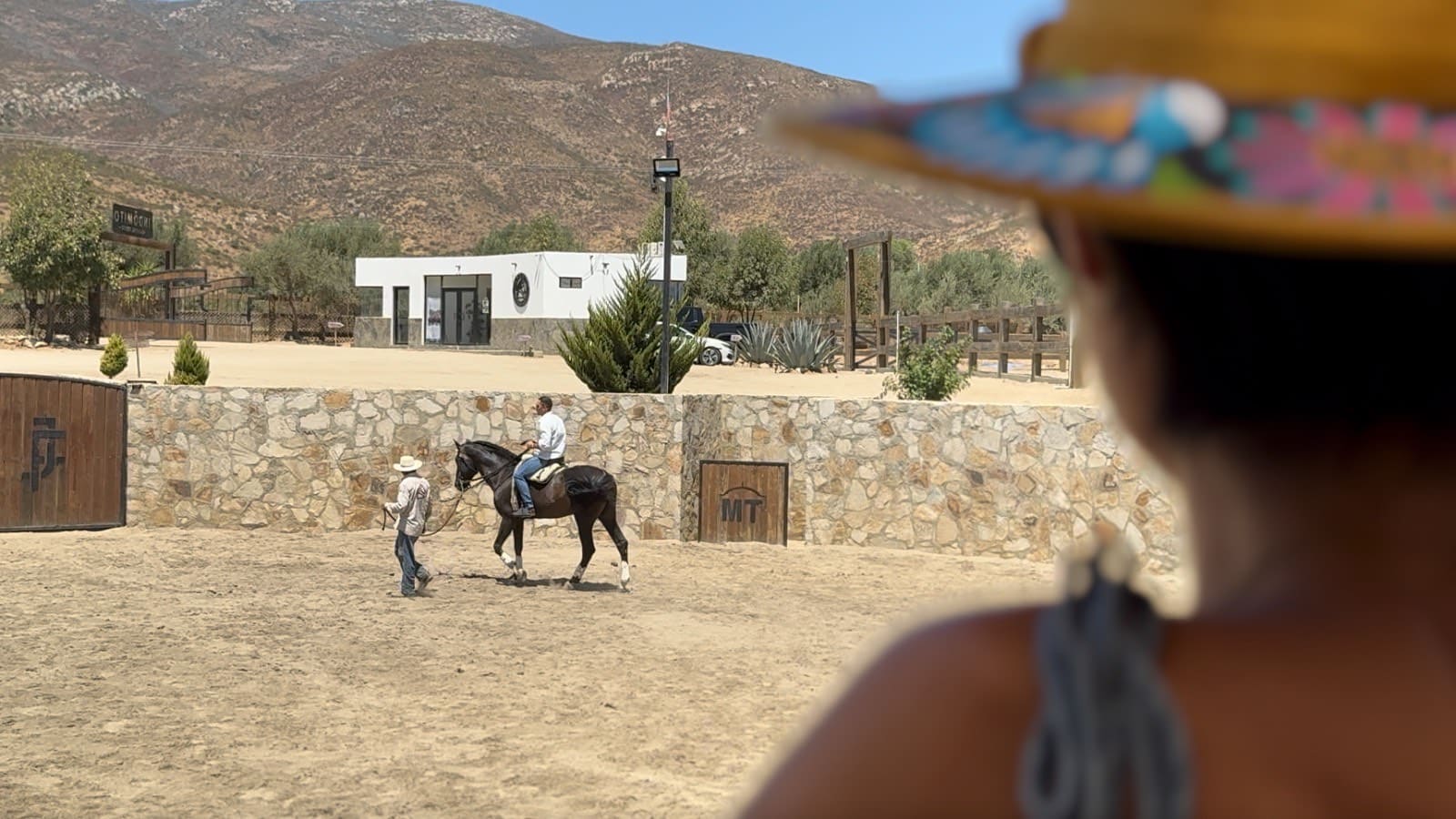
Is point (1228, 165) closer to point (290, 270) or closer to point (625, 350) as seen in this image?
point (625, 350)

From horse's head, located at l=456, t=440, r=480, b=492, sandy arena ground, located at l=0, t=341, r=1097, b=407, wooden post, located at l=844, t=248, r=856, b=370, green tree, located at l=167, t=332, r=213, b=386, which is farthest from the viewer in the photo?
wooden post, located at l=844, t=248, r=856, b=370

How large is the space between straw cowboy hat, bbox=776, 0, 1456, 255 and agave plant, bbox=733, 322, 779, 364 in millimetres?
39535

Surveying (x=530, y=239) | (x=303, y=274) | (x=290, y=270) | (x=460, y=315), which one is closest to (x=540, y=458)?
(x=460, y=315)

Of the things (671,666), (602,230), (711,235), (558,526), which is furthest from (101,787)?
(602,230)

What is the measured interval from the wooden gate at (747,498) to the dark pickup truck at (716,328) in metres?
27.4

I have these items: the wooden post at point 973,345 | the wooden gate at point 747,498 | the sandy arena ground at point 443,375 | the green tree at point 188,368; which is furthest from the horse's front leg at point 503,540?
the wooden post at point 973,345

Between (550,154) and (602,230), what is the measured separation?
16.9 metres

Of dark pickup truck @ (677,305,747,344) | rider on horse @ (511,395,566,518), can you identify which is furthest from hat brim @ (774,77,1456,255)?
dark pickup truck @ (677,305,747,344)

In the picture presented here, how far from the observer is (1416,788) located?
2.62 feet

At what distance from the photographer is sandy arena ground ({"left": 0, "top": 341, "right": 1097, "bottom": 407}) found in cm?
3105

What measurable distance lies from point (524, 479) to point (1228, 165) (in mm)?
13262

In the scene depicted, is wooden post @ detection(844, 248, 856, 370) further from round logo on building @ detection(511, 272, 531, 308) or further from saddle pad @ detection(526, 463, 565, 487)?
saddle pad @ detection(526, 463, 565, 487)

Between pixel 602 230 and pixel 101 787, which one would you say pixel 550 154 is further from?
pixel 101 787

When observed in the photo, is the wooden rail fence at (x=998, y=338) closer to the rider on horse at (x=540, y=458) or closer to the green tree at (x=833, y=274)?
the rider on horse at (x=540, y=458)
